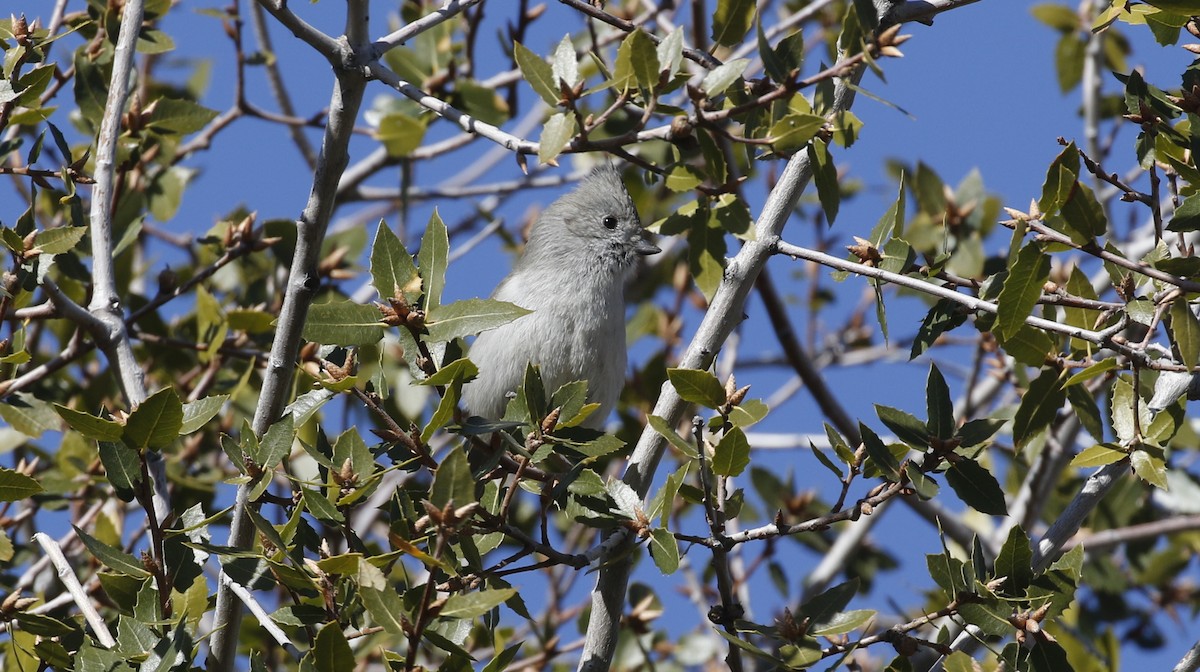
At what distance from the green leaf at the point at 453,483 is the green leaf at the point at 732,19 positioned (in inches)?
54.0

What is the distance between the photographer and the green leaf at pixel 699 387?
102 inches

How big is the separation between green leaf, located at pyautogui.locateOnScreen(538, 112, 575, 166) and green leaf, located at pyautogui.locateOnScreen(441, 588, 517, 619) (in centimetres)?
84

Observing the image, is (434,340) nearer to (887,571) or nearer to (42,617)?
(42,617)

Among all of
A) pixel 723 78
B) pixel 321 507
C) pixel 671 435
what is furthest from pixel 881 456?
pixel 321 507

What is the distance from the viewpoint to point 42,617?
255cm

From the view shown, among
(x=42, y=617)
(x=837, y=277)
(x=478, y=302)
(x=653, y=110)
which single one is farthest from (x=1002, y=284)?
(x=42, y=617)

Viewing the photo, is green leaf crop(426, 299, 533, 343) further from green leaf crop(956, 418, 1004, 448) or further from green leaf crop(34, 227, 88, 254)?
green leaf crop(34, 227, 88, 254)

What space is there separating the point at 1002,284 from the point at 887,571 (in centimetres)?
292

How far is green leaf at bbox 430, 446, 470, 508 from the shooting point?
81.2 inches

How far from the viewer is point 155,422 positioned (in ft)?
7.90

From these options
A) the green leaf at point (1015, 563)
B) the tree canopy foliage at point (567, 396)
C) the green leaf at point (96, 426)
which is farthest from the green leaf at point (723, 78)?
the green leaf at point (96, 426)

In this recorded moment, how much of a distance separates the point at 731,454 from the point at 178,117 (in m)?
2.33

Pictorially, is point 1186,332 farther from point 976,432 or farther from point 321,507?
point 321,507

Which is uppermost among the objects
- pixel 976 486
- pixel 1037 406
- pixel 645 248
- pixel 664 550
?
pixel 645 248
